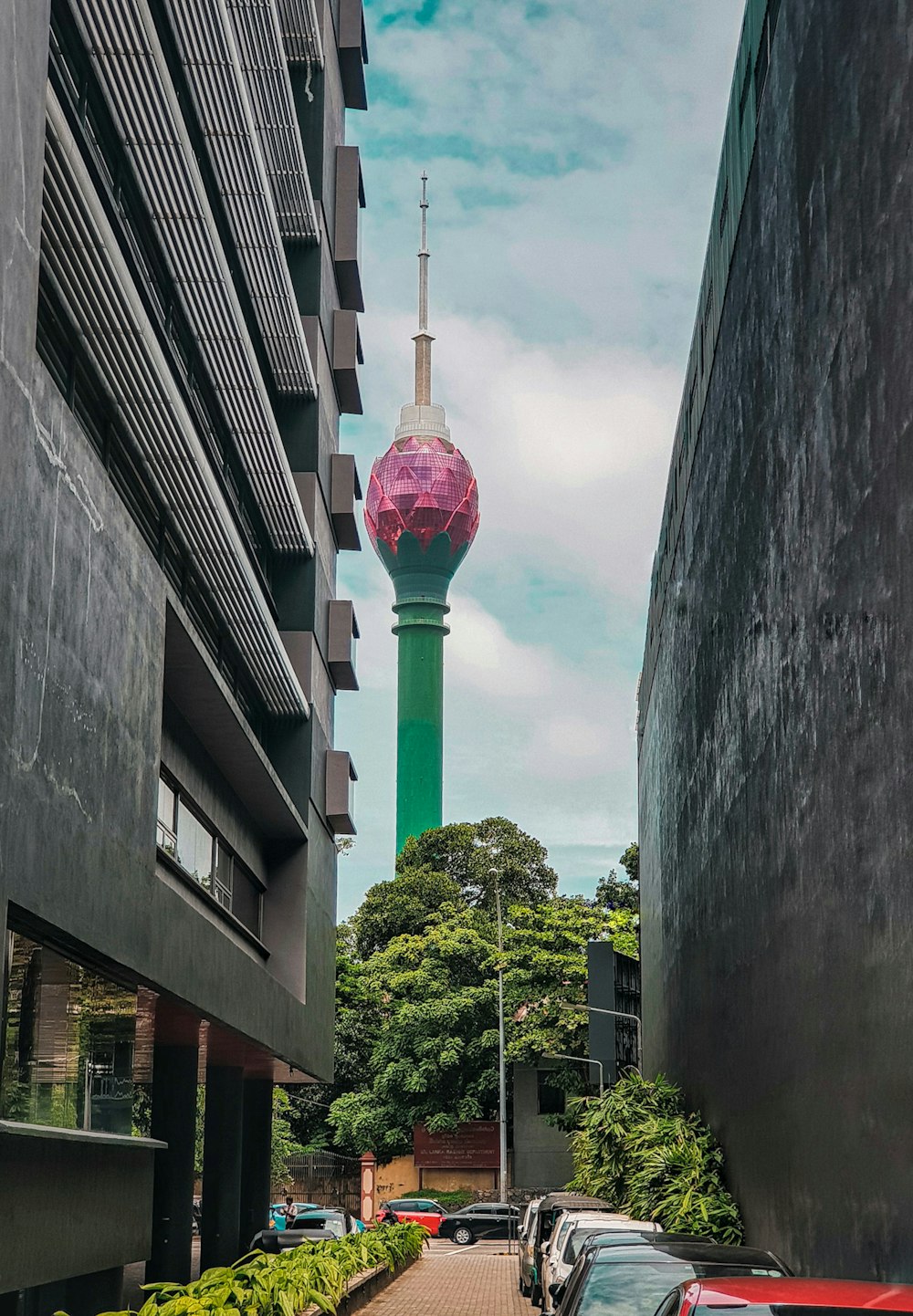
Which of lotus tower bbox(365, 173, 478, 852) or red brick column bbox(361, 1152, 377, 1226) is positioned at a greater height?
lotus tower bbox(365, 173, 478, 852)

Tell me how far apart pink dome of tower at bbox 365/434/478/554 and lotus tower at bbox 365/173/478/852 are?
7 centimetres

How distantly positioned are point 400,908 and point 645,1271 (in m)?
61.4

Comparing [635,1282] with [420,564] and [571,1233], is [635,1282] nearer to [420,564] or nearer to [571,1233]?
[571,1233]

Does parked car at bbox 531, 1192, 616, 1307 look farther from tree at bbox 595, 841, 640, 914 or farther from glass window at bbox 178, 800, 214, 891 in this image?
tree at bbox 595, 841, 640, 914

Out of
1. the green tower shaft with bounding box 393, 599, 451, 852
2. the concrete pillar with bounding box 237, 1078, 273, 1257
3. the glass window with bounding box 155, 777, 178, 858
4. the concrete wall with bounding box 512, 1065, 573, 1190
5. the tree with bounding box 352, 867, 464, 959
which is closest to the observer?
the glass window with bounding box 155, 777, 178, 858

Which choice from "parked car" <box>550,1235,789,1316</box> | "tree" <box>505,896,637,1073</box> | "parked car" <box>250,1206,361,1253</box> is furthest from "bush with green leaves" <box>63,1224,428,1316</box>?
"tree" <box>505,896,637,1073</box>

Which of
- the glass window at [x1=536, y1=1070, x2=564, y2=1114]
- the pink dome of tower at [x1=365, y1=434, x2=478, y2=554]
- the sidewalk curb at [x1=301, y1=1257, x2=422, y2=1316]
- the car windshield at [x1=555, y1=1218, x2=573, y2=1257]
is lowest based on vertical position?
the sidewalk curb at [x1=301, y1=1257, x2=422, y2=1316]

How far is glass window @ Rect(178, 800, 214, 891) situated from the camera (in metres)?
23.0

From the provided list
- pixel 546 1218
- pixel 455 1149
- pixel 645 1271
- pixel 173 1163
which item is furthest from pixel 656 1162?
pixel 455 1149

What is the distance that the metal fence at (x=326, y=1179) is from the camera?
53.5m

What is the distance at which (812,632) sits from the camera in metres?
13.9

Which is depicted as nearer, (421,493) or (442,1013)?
(442,1013)

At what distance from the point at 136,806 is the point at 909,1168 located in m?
8.28

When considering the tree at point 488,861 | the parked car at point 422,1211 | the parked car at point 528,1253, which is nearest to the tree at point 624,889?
the tree at point 488,861
